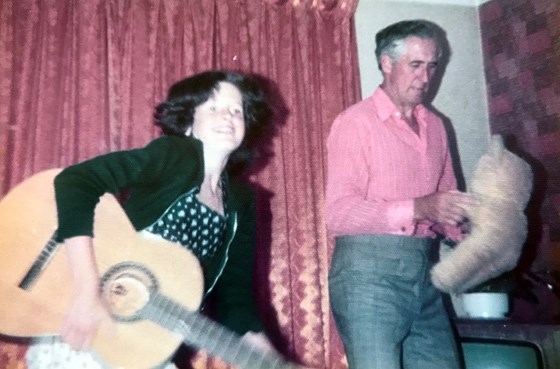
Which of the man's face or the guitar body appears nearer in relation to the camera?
the guitar body

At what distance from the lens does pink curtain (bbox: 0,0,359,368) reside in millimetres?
1013

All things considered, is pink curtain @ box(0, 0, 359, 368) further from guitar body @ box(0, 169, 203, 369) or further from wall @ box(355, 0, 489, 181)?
guitar body @ box(0, 169, 203, 369)

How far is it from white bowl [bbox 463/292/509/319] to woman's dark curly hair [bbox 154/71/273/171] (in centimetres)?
50

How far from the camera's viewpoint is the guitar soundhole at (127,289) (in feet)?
2.32

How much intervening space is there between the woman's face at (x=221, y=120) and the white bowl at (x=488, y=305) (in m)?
0.54

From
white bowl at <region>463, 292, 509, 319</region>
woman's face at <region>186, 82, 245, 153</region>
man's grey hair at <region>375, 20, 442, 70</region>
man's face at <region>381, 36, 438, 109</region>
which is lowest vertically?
white bowl at <region>463, 292, 509, 319</region>

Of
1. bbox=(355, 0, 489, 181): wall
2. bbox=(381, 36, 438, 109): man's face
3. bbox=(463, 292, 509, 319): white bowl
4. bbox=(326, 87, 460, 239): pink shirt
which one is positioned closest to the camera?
bbox=(326, 87, 460, 239): pink shirt

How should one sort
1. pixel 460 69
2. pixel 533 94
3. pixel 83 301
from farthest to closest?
pixel 460 69 < pixel 533 94 < pixel 83 301

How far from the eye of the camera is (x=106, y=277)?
2.35 feet

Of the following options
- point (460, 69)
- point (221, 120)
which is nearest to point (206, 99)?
point (221, 120)

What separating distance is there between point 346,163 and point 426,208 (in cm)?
14

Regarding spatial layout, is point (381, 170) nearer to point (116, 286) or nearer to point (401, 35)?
point (401, 35)

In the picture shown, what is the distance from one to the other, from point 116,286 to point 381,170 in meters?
0.42

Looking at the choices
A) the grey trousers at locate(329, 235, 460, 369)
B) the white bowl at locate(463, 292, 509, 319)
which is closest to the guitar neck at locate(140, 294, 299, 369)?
the grey trousers at locate(329, 235, 460, 369)
